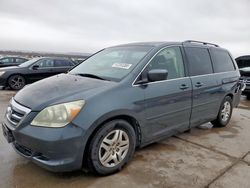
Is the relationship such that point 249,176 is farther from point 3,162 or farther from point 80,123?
point 3,162

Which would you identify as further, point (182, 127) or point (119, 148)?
point (182, 127)

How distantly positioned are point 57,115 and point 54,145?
0.99ft

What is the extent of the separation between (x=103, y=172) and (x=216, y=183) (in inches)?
50.8

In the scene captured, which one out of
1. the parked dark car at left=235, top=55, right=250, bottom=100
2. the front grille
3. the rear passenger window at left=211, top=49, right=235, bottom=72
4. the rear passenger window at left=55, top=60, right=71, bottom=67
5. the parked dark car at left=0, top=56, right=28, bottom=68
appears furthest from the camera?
the parked dark car at left=0, top=56, right=28, bottom=68

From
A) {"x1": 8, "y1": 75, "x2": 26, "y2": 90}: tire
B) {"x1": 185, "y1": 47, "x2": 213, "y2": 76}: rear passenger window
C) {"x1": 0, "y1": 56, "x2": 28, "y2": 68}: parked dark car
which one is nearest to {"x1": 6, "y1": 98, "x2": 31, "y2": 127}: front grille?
{"x1": 185, "y1": 47, "x2": 213, "y2": 76}: rear passenger window

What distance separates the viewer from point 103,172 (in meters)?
2.72

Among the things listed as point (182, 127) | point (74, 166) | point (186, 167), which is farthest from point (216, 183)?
point (74, 166)

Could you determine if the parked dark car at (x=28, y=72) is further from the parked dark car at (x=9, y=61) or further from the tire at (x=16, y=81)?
the parked dark car at (x=9, y=61)

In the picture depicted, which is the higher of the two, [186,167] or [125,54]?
[125,54]

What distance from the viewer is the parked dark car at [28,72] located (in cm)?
911

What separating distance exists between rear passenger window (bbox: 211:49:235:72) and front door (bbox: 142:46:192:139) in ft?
3.76

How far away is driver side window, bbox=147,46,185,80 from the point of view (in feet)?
10.9

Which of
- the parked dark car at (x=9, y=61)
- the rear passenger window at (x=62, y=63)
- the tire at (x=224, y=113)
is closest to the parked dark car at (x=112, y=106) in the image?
the tire at (x=224, y=113)

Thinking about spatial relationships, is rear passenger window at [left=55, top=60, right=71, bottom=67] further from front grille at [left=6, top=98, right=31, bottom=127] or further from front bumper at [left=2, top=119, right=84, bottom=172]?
front bumper at [left=2, top=119, right=84, bottom=172]
